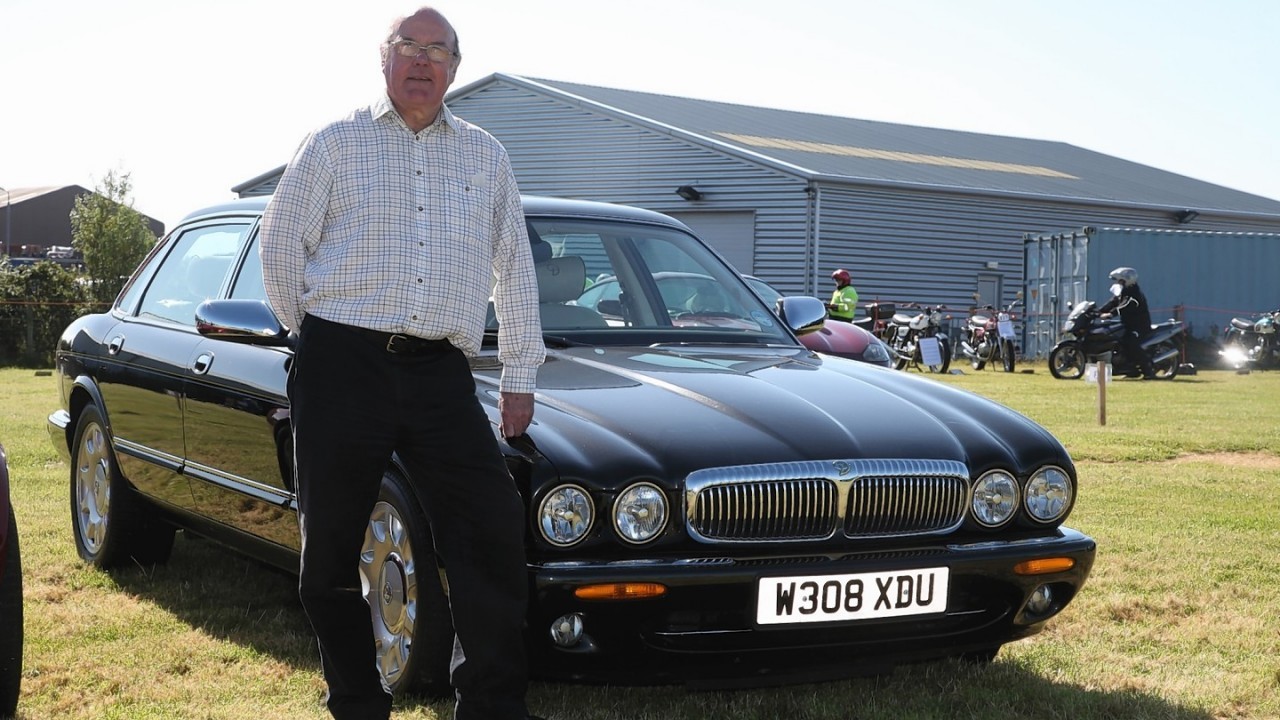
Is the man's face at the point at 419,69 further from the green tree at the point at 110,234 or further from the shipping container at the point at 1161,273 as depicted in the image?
the green tree at the point at 110,234

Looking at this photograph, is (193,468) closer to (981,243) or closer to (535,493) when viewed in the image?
(535,493)

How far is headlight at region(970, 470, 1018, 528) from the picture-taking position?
4.05m

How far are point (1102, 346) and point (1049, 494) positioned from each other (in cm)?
1783

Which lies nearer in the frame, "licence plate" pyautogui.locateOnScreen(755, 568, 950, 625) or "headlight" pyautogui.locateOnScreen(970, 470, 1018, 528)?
"licence plate" pyautogui.locateOnScreen(755, 568, 950, 625)

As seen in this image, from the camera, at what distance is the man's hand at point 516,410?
3.59 metres

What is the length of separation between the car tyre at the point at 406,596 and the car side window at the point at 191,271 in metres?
1.84

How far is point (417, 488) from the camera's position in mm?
3467

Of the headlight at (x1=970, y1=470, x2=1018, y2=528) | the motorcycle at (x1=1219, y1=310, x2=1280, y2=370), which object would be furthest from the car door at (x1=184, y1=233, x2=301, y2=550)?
the motorcycle at (x1=1219, y1=310, x2=1280, y2=370)

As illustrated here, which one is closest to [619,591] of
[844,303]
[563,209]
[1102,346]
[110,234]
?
[563,209]

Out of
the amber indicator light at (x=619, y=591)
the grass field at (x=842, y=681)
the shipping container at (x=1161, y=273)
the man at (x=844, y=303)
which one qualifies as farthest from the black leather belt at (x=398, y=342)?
the shipping container at (x=1161, y=273)

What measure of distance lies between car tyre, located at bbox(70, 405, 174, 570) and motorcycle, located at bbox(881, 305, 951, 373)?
1618 cm

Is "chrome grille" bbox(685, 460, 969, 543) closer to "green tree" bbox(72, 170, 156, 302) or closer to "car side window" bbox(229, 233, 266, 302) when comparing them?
"car side window" bbox(229, 233, 266, 302)

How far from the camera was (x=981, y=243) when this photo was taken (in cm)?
3175

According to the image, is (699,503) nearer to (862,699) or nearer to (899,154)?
(862,699)
